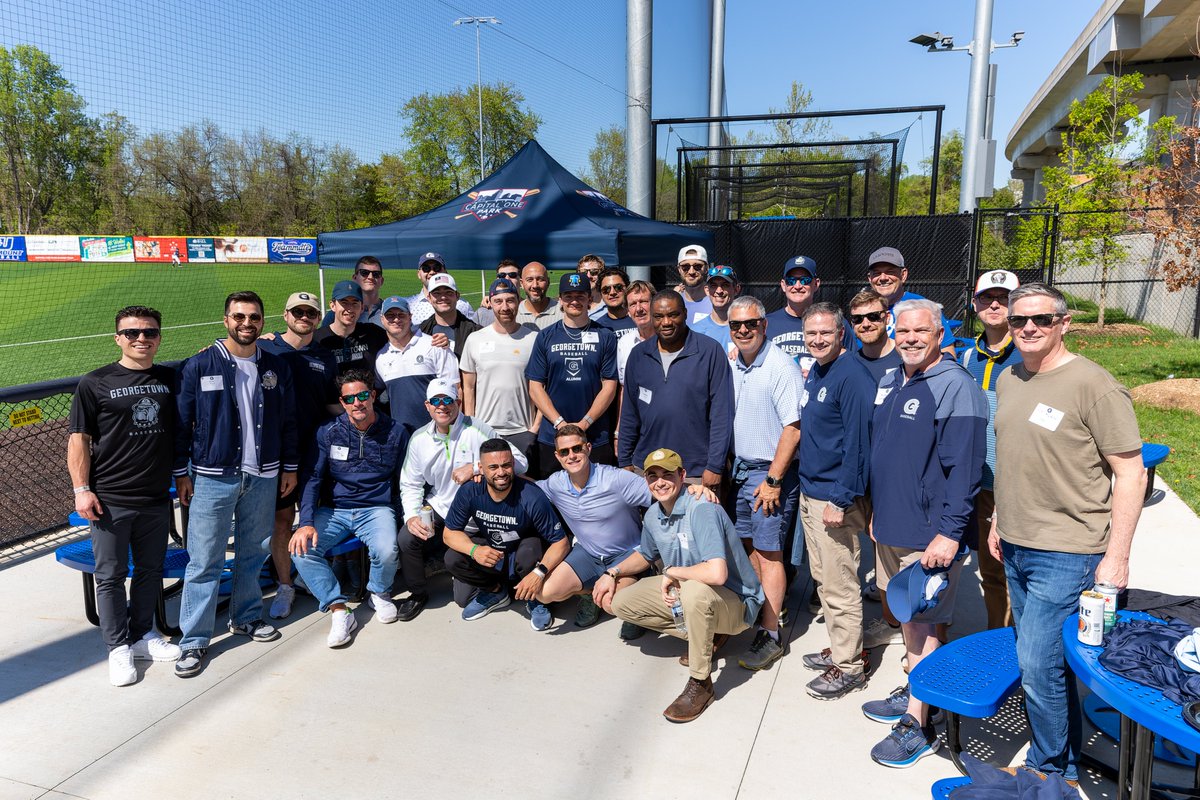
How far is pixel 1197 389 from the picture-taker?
9.53 meters

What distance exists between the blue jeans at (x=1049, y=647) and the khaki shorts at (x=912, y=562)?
0.98 ft

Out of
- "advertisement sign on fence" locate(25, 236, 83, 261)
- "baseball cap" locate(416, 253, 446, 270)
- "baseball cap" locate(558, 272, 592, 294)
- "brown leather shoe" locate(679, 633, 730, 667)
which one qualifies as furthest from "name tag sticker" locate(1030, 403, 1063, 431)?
"advertisement sign on fence" locate(25, 236, 83, 261)

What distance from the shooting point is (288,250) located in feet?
105

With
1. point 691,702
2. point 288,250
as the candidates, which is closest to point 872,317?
point 691,702

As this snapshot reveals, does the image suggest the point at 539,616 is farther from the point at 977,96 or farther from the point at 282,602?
the point at 977,96

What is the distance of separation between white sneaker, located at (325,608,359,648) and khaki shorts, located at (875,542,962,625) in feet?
9.34

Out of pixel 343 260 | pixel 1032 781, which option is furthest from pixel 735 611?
pixel 343 260

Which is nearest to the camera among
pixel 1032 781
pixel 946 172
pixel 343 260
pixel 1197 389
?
pixel 1032 781

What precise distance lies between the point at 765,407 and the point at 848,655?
1272mm

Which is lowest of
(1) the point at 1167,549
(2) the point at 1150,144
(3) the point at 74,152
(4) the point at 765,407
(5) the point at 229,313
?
(1) the point at 1167,549

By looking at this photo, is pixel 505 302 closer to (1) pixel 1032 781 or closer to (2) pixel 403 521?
(2) pixel 403 521

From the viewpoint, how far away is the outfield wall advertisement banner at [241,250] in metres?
32.5

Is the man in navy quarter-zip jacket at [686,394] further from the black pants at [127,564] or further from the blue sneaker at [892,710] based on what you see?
the black pants at [127,564]

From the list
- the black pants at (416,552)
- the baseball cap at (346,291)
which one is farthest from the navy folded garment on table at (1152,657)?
the baseball cap at (346,291)
